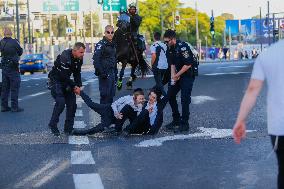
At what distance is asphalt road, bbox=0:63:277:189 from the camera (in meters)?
7.87

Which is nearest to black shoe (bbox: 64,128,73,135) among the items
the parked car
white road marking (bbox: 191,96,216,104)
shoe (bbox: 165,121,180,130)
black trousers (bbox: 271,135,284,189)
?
shoe (bbox: 165,121,180,130)

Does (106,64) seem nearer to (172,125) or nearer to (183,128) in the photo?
(172,125)

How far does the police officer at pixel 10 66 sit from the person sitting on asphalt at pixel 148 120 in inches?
233

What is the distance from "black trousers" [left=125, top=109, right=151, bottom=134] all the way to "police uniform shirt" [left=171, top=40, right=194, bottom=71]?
1.23m

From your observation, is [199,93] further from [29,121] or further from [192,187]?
[192,187]

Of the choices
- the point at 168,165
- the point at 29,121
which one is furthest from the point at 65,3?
the point at 168,165

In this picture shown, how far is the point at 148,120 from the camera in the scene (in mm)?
11938

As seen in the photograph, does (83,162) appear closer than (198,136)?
Yes

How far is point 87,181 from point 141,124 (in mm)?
4045

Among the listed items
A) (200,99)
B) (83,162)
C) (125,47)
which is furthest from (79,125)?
(125,47)

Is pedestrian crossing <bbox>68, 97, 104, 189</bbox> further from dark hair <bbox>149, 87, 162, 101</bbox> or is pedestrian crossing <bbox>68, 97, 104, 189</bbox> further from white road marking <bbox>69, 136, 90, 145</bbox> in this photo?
dark hair <bbox>149, 87, 162, 101</bbox>

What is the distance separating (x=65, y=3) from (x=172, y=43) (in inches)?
2371

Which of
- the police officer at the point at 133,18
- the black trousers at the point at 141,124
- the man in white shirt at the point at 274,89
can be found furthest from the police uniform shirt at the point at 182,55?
the police officer at the point at 133,18

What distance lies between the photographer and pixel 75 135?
487 inches
